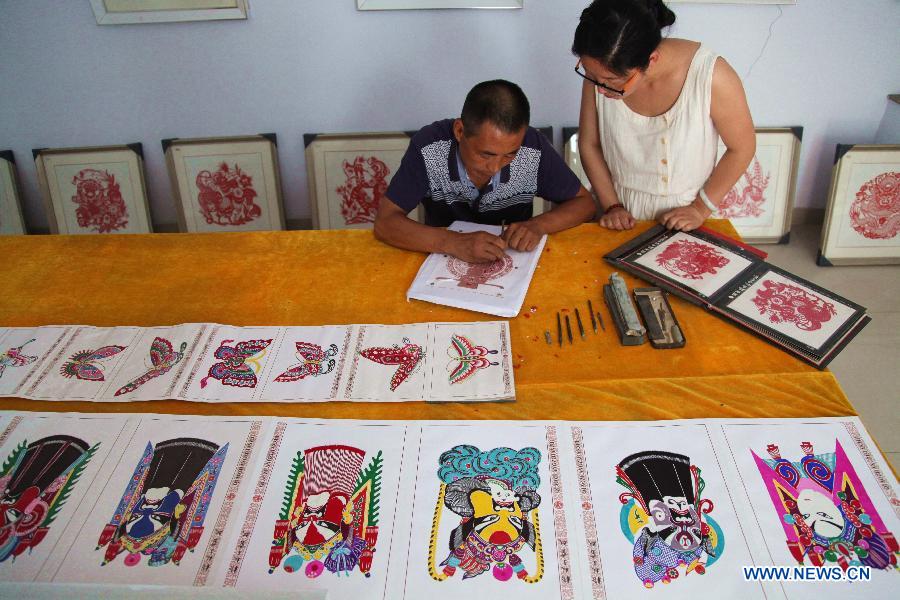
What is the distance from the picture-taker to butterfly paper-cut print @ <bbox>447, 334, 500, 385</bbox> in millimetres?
1344

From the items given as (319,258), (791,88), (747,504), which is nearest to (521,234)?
(319,258)

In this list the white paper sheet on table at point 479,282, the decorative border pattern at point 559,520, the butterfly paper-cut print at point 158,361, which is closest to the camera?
the decorative border pattern at point 559,520

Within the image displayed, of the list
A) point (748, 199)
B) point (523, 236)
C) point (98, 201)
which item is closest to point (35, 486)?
point (523, 236)

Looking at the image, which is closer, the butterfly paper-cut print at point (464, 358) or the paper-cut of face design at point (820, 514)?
the paper-cut of face design at point (820, 514)

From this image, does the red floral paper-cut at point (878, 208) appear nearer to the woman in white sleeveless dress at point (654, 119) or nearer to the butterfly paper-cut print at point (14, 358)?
the woman in white sleeveless dress at point (654, 119)

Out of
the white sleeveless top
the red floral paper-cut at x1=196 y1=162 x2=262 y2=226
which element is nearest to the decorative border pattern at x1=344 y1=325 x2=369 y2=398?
the white sleeveless top

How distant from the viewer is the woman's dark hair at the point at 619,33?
1645 mm

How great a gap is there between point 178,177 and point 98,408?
220 cm

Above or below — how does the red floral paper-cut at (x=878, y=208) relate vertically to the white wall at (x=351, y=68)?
below

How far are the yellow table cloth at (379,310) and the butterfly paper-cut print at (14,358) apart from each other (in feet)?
0.37

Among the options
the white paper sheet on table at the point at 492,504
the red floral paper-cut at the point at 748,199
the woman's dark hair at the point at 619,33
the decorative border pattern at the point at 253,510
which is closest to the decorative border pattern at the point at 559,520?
the white paper sheet on table at the point at 492,504

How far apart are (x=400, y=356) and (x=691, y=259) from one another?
0.83 metres

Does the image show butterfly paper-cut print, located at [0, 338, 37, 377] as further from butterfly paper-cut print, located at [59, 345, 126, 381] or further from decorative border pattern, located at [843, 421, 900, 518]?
decorative border pattern, located at [843, 421, 900, 518]

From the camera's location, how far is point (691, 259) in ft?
5.42
